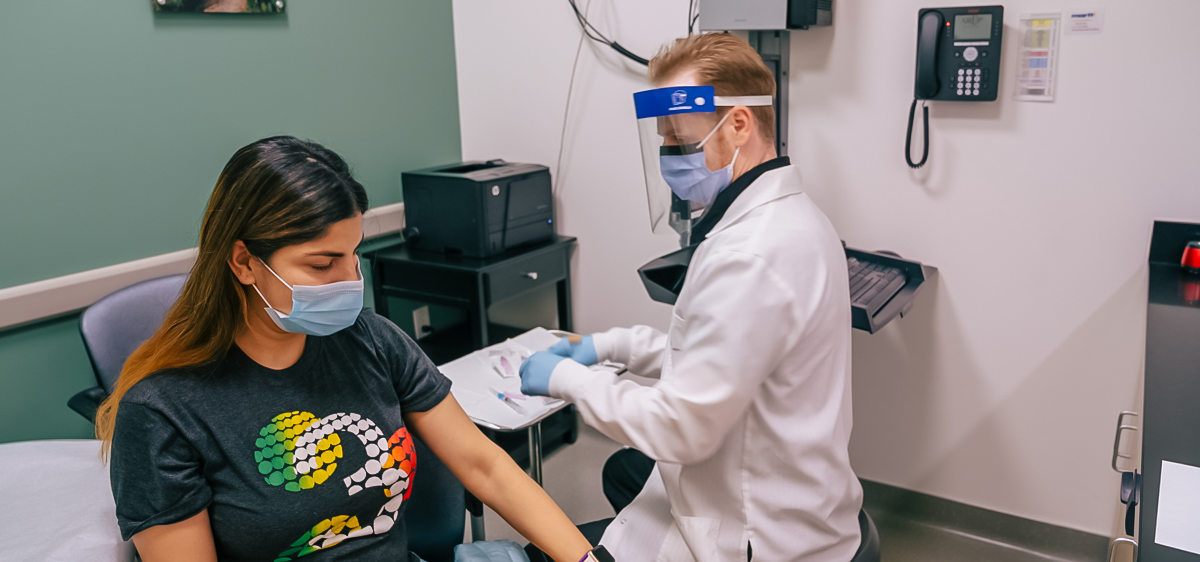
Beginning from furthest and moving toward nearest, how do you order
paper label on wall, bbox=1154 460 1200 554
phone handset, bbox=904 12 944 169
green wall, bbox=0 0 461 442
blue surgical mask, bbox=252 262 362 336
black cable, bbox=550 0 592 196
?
black cable, bbox=550 0 592 196 < phone handset, bbox=904 12 944 169 < green wall, bbox=0 0 461 442 < blue surgical mask, bbox=252 262 362 336 < paper label on wall, bbox=1154 460 1200 554

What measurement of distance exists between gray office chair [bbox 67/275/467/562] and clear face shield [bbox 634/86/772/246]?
27.1 inches

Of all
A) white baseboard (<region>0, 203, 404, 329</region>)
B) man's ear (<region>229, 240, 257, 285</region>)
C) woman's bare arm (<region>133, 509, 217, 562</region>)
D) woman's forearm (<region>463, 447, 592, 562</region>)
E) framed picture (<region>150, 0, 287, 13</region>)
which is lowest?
woman's forearm (<region>463, 447, 592, 562</region>)

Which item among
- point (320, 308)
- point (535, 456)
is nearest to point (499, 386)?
point (535, 456)

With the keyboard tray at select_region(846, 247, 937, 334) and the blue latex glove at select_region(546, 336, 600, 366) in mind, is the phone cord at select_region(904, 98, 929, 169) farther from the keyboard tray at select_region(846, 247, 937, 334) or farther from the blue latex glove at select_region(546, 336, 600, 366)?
the blue latex glove at select_region(546, 336, 600, 366)

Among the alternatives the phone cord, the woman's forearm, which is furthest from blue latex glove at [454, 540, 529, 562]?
the phone cord

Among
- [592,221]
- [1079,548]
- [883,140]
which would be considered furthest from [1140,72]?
[592,221]

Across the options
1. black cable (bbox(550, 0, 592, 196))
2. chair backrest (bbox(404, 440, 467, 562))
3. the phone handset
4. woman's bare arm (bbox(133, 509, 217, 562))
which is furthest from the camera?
black cable (bbox(550, 0, 592, 196))

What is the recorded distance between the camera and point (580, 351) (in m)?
1.67

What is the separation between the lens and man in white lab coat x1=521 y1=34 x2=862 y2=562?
120cm

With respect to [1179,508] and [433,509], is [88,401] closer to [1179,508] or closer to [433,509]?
[433,509]

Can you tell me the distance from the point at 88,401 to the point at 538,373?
1.16 metres

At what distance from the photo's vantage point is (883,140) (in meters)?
2.22

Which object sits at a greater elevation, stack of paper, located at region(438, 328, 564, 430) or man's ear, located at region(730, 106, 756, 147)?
man's ear, located at region(730, 106, 756, 147)

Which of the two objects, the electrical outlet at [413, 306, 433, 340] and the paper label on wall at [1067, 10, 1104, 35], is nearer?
the paper label on wall at [1067, 10, 1104, 35]
